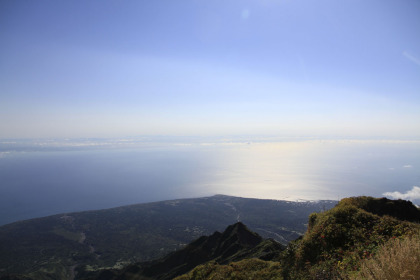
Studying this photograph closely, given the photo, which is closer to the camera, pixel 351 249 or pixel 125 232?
pixel 351 249

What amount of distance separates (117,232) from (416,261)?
133m

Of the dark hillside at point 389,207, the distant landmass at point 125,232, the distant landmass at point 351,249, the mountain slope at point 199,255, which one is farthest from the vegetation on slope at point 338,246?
the distant landmass at point 125,232

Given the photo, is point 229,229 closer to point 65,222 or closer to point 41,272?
point 41,272

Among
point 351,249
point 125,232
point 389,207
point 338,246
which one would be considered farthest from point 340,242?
point 125,232

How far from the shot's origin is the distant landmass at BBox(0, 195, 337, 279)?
8044 centimetres

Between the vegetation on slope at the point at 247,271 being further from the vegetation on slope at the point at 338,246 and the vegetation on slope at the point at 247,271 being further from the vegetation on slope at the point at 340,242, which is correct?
the vegetation on slope at the point at 340,242

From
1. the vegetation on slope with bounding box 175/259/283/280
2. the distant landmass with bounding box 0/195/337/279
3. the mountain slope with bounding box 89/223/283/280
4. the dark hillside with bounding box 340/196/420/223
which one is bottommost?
the distant landmass with bounding box 0/195/337/279

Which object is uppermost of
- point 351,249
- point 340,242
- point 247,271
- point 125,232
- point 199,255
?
point 351,249

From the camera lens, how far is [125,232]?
11569 centimetres

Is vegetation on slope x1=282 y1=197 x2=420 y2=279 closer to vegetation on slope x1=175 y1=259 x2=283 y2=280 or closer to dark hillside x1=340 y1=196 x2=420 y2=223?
vegetation on slope x1=175 y1=259 x2=283 y2=280

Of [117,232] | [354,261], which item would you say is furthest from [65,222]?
[354,261]

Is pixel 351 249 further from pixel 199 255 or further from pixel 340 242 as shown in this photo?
pixel 199 255

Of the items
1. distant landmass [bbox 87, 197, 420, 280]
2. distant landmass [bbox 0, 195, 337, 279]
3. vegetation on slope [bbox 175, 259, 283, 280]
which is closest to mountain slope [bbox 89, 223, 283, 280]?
distant landmass [bbox 0, 195, 337, 279]

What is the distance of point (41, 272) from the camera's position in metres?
66.8
